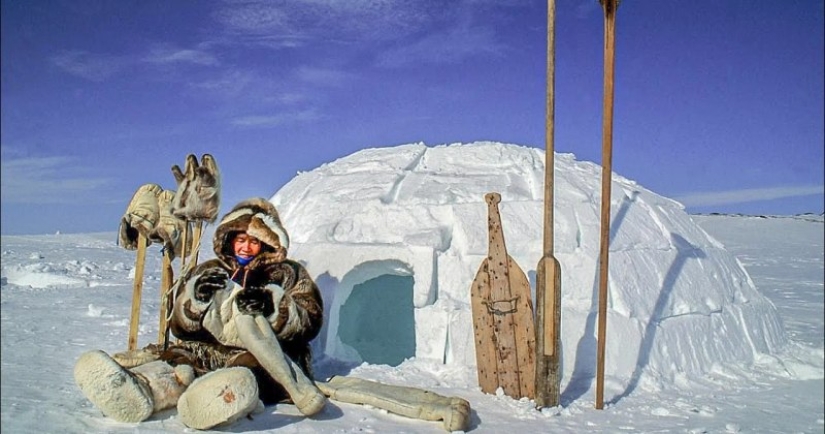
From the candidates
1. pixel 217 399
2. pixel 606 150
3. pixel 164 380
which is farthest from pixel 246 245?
pixel 606 150

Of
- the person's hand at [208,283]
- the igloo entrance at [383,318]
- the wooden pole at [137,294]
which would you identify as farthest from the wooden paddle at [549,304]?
the wooden pole at [137,294]

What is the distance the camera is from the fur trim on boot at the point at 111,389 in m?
3.76

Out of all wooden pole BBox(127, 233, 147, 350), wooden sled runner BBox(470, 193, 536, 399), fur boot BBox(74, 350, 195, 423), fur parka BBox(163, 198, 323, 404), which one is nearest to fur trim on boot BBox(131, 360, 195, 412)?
fur boot BBox(74, 350, 195, 423)

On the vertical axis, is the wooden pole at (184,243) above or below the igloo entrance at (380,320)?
above

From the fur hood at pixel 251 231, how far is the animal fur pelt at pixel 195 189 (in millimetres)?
264

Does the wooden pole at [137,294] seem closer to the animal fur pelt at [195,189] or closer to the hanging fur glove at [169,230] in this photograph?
the hanging fur glove at [169,230]

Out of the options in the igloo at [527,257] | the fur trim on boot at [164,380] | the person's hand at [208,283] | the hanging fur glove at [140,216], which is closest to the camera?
the fur trim on boot at [164,380]

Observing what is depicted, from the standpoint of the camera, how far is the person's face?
487cm

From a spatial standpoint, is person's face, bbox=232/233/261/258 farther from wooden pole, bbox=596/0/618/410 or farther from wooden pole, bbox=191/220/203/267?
wooden pole, bbox=596/0/618/410

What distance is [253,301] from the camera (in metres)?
4.41

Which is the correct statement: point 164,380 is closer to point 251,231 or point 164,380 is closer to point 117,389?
point 117,389

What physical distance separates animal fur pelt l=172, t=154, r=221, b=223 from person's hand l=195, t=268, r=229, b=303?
0.73 meters

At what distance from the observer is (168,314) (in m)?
4.77

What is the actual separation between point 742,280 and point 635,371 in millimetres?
2597
